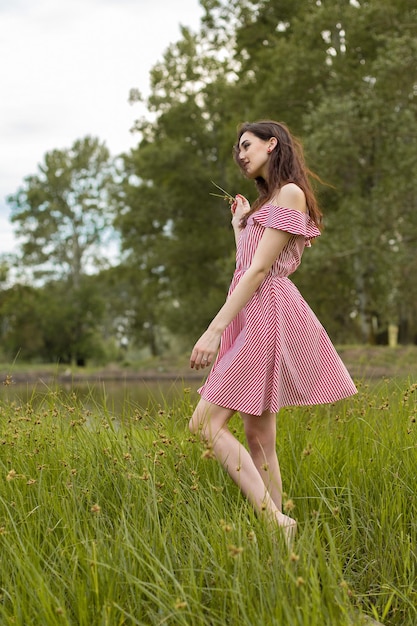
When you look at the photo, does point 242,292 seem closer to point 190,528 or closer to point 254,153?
point 254,153

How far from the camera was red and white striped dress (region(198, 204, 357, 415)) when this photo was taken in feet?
9.33

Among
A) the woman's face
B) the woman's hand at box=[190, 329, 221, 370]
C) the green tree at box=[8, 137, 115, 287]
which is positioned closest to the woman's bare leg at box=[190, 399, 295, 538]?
the woman's hand at box=[190, 329, 221, 370]

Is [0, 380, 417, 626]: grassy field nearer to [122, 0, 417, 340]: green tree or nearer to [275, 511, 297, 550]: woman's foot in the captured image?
[275, 511, 297, 550]: woman's foot

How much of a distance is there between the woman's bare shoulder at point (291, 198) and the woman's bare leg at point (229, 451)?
84 cm

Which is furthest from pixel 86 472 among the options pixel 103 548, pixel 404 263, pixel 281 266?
pixel 404 263

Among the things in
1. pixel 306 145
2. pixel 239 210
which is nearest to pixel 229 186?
pixel 306 145

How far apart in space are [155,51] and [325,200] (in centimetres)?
869

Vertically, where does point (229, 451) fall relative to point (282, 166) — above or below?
below

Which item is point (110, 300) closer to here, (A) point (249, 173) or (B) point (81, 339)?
(B) point (81, 339)

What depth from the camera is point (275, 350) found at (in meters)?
2.91

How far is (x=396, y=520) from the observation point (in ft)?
9.09

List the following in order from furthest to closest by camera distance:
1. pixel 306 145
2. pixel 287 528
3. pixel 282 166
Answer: pixel 306 145, pixel 282 166, pixel 287 528

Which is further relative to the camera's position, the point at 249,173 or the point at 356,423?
the point at 356,423

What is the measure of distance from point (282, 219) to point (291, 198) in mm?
111
